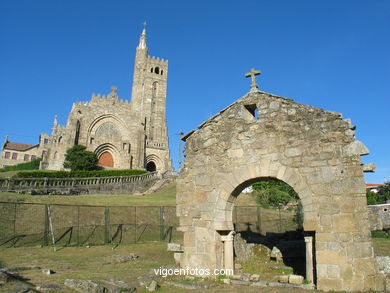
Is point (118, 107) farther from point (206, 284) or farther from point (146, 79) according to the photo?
point (206, 284)

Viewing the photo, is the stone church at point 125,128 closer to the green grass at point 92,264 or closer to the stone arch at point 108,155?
the stone arch at point 108,155

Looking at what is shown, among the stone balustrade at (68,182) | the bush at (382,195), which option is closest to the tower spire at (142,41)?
the stone balustrade at (68,182)

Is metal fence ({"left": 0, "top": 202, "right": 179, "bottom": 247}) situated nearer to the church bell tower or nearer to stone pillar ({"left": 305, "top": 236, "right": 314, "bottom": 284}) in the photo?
stone pillar ({"left": 305, "top": 236, "right": 314, "bottom": 284})

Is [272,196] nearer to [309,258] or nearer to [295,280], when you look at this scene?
[309,258]

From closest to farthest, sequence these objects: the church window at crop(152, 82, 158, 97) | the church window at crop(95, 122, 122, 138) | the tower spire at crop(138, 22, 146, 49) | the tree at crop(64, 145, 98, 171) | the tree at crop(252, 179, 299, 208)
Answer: the tree at crop(252, 179, 299, 208)
the tree at crop(64, 145, 98, 171)
the church window at crop(95, 122, 122, 138)
the church window at crop(152, 82, 158, 97)
the tower spire at crop(138, 22, 146, 49)

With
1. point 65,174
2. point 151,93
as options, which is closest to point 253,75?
point 65,174

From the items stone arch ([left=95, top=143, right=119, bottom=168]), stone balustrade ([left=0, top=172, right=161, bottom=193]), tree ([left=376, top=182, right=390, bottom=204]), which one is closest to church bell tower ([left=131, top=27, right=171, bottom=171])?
stone arch ([left=95, top=143, right=119, bottom=168])

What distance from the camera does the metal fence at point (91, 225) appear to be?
14.2 meters

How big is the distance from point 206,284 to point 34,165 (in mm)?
52273

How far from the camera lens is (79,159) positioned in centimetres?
3756

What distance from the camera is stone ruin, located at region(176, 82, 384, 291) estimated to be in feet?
21.7

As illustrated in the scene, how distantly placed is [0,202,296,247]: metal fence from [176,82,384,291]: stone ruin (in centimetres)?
687

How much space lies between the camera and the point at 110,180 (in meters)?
30.5

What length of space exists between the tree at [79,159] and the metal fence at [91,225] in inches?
792
